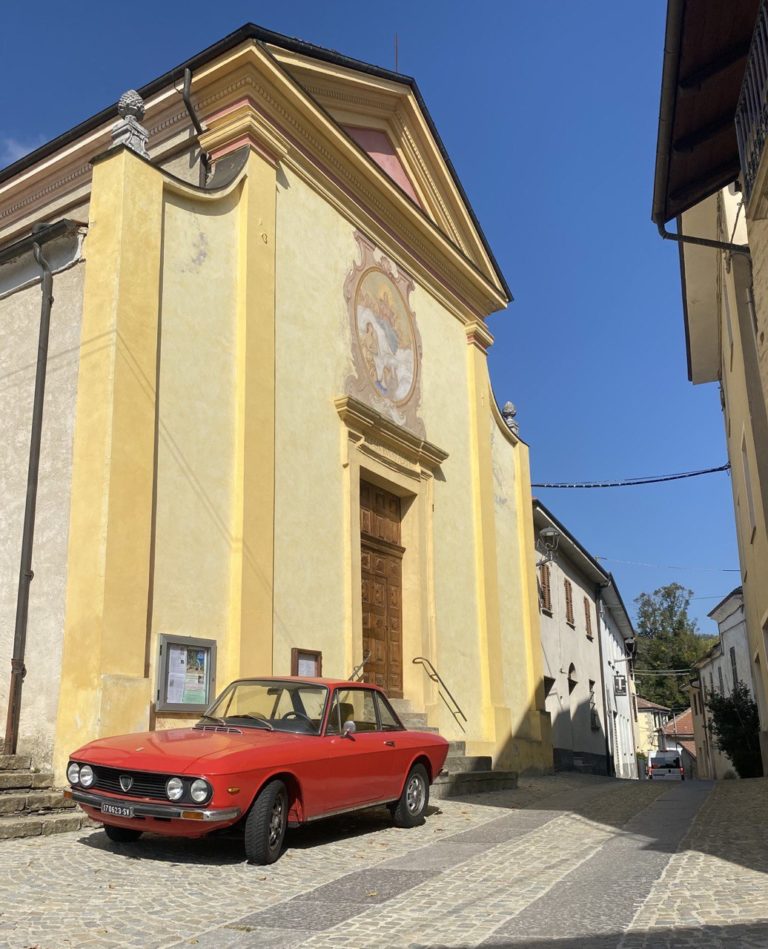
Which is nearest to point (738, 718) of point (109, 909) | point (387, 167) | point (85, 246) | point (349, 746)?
point (387, 167)

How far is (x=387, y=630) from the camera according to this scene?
554 inches

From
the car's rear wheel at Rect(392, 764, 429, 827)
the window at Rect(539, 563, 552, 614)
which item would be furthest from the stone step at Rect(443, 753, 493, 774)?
the window at Rect(539, 563, 552, 614)

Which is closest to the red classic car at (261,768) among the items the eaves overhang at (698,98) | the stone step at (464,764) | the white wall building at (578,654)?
the stone step at (464,764)

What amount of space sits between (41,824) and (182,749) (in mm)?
1685

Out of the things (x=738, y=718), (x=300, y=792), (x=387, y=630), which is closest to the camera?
(x=300, y=792)

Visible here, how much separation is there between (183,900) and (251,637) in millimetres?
5256

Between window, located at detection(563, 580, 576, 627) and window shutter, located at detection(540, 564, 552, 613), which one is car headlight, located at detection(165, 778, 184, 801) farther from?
window, located at detection(563, 580, 576, 627)

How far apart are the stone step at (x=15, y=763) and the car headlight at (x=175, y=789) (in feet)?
9.91

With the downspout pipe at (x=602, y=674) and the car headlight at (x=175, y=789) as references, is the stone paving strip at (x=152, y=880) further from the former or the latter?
the downspout pipe at (x=602, y=674)

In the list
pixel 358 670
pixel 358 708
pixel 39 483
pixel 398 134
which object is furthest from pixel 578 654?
pixel 39 483

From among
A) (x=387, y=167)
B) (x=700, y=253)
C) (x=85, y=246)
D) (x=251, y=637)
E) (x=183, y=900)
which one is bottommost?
(x=183, y=900)

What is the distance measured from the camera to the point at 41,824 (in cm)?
727

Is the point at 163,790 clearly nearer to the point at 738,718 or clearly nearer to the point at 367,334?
the point at 367,334

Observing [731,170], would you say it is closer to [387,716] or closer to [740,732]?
[387,716]
